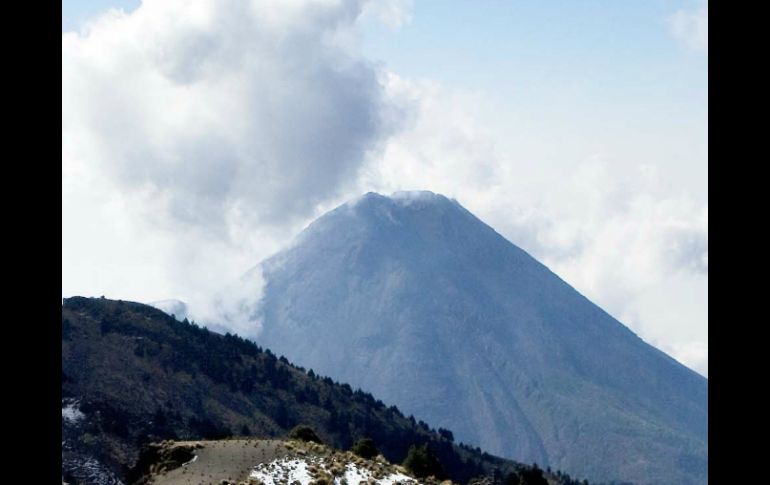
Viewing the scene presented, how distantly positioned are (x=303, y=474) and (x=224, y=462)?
8156 mm

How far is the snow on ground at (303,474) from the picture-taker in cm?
6856

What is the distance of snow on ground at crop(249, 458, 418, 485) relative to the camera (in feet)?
225

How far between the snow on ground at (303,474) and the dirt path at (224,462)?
1177mm

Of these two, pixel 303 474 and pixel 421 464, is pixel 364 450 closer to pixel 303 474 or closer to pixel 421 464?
pixel 421 464

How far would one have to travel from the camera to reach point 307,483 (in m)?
67.8

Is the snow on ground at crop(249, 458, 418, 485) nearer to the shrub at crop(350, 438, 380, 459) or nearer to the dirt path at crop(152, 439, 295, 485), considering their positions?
the dirt path at crop(152, 439, 295, 485)

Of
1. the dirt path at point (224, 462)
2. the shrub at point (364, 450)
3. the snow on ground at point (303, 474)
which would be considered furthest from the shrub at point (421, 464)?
the snow on ground at point (303, 474)

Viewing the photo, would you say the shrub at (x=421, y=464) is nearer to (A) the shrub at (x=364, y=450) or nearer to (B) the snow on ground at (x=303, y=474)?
(A) the shrub at (x=364, y=450)

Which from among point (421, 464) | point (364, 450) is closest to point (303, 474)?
point (364, 450)
